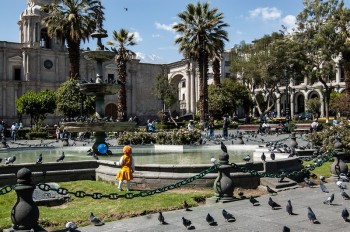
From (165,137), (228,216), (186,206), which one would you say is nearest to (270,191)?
(186,206)

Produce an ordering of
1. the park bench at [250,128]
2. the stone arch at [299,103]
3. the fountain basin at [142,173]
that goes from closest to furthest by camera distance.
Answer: the fountain basin at [142,173]
the park bench at [250,128]
the stone arch at [299,103]

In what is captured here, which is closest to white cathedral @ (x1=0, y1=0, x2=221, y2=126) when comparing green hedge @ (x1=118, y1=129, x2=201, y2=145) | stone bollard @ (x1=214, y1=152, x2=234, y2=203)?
green hedge @ (x1=118, y1=129, x2=201, y2=145)

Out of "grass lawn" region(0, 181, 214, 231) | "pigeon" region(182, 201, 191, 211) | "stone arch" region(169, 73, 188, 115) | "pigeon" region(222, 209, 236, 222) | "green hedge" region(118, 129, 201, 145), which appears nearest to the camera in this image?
"pigeon" region(222, 209, 236, 222)

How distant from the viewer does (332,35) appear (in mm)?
34938

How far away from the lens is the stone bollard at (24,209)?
17.4 feet

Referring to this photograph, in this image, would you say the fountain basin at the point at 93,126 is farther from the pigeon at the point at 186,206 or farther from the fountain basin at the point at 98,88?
the pigeon at the point at 186,206

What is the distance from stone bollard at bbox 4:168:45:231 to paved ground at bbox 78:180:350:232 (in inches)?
38.1

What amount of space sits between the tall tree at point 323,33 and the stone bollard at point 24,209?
33.1 metres

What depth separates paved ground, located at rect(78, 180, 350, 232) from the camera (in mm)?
6066

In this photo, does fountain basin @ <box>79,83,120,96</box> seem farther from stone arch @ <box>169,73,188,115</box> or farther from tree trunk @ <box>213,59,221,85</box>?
stone arch @ <box>169,73,188,115</box>

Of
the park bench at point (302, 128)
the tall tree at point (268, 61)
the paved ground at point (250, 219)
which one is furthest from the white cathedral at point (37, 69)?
the paved ground at point (250, 219)

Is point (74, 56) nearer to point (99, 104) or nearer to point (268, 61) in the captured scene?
point (99, 104)

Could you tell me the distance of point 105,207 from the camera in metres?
7.58

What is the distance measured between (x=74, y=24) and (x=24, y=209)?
29269 millimetres
